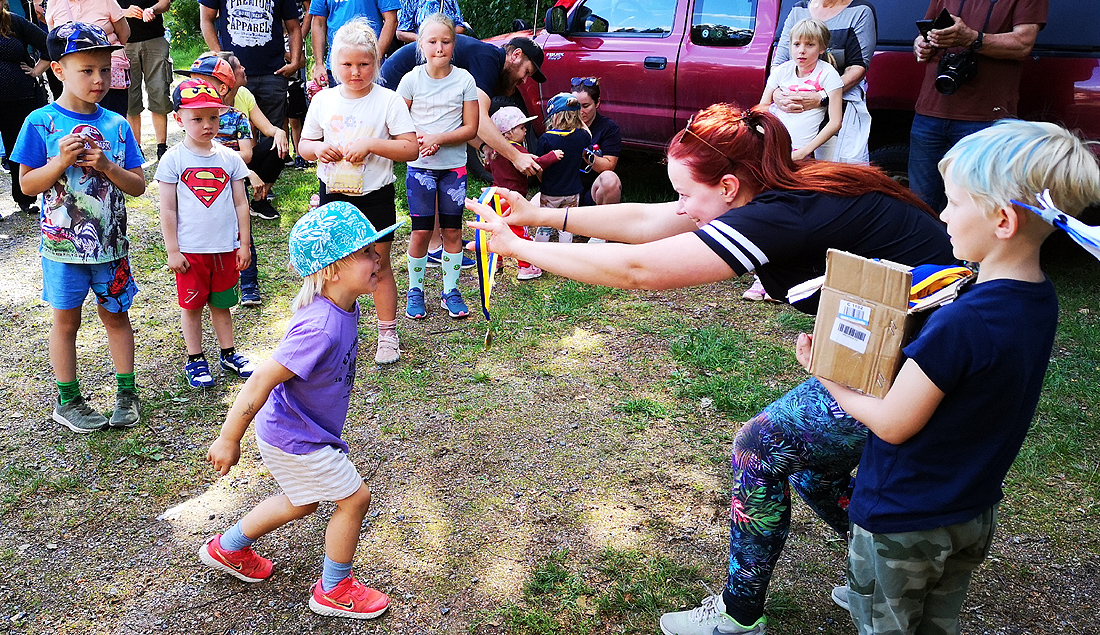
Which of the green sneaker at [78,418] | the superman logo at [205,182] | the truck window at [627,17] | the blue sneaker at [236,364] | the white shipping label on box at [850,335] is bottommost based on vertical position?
the green sneaker at [78,418]

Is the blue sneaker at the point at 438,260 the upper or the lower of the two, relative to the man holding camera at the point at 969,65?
lower

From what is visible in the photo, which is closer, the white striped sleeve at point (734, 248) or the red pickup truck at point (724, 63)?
the white striped sleeve at point (734, 248)

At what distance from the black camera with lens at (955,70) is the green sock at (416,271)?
325 centimetres

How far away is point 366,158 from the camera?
15.2 feet

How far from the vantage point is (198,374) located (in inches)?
174

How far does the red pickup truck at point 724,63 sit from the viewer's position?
5.16m

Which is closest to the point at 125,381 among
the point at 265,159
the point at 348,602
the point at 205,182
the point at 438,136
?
the point at 205,182

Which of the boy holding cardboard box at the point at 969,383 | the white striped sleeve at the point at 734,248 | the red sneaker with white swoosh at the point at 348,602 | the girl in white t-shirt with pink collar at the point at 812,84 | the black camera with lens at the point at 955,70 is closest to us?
the boy holding cardboard box at the point at 969,383

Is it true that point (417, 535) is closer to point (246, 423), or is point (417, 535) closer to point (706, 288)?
point (246, 423)

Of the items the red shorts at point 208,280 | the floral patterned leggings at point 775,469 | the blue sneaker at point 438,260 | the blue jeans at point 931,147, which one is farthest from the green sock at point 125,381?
the blue jeans at point 931,147

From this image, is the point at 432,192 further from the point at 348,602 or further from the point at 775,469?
the point at 775,469

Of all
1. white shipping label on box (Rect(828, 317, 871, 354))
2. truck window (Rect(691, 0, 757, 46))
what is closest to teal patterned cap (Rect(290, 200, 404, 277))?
white shipping label on box (Rect(828, 317, 871, 354))

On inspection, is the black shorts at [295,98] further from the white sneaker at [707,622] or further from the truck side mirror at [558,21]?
the white sneaker at [707,622]

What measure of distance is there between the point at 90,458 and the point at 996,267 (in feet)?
12.0
